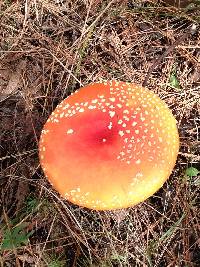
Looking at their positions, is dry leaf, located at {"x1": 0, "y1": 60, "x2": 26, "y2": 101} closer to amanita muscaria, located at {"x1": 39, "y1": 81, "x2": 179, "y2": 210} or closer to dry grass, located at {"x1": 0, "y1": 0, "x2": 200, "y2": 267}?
dry grass, located at {"x1": 0, "y1": 0, "x2": 200, "y2": 267}

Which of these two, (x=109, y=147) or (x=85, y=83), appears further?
(x=85, y=83)

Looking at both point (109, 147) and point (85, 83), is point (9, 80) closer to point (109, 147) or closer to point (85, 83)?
point (85, 83)

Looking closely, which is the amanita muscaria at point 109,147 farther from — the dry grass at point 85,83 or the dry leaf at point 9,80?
the dry leaf at point 9,80

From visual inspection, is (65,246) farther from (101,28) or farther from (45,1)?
(45,1)

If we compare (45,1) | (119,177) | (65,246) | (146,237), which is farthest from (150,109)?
(45,1)

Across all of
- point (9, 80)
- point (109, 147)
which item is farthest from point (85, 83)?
point (109, 147)

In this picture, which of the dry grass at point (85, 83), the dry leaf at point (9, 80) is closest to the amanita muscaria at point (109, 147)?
the dry grass at point (85, 83)
